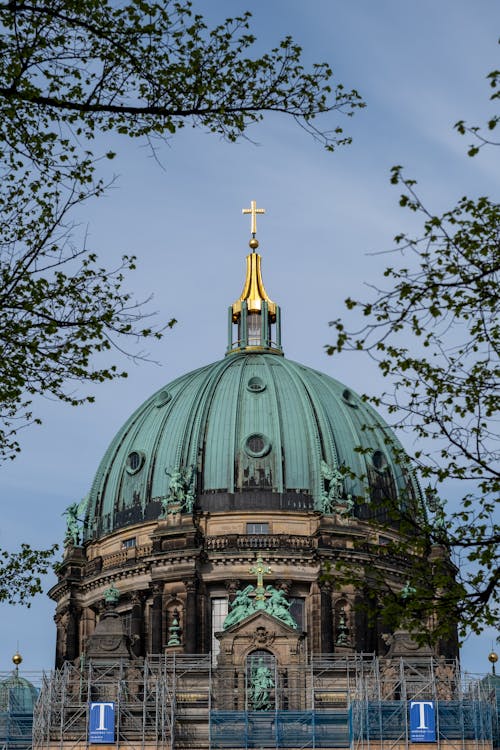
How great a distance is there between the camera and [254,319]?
91750mm

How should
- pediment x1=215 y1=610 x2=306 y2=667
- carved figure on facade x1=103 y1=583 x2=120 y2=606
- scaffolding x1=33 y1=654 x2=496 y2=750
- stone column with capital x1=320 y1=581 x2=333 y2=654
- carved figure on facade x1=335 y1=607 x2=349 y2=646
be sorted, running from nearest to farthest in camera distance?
scaffolding x1=33 y1=654 x2=496 y2=750 → pediment x1=215 y1=610 x2=306 y2=667 → stone column with capital x1=320 y1=581 x2=333 y2=654 → carved figure on facade x1=103 y1=583 x2=120 y2=606 → carved figure on facade x1=335 y1=607 x2=349 y2=646

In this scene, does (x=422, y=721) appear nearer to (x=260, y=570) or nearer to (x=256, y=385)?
(x=260, y=570)

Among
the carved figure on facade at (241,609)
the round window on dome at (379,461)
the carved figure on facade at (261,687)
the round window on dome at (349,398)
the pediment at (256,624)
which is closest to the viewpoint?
the carved figure on facade at (261,687)

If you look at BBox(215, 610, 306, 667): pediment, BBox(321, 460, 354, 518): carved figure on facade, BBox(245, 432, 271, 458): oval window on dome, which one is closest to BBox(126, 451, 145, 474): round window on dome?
BBox(245, 432, 271, 458): oval window on dome

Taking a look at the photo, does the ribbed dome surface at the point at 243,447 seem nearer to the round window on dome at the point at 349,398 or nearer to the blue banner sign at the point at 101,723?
the round window on dome at the point at 349,398

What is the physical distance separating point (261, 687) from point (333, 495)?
1300 cm

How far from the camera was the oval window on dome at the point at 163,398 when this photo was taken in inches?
3297

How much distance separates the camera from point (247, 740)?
6462 cm

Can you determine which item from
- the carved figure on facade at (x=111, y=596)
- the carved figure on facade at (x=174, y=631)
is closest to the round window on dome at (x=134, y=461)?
the carved figure on facade at (x=111, y=596)

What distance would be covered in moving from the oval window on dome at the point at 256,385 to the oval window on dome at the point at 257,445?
10.1 feet

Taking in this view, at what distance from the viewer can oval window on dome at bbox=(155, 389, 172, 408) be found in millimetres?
83750

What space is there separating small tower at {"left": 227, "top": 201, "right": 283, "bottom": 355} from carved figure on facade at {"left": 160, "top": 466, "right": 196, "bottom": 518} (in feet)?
44.6

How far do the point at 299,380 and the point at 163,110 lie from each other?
57.6 m

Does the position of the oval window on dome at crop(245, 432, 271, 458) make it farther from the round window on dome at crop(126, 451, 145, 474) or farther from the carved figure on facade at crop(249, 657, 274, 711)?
the carved figure on facade at crop(249, 657, 274, 711)
